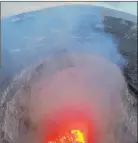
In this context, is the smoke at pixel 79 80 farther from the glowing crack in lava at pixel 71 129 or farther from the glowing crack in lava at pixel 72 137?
the glowing crack in lava at pixel 72 137

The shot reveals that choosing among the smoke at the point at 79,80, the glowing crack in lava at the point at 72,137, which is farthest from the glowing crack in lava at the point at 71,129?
the smoke at the point at 79,80

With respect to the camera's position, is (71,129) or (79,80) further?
(79,80)

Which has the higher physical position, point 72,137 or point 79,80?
point 79,80

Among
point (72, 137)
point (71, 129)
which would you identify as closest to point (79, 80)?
point (71, 129)

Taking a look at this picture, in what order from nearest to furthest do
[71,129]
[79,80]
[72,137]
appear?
[72,137] < [71,129] < [79,80]

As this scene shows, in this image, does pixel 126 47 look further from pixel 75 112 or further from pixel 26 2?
pixel 26 2

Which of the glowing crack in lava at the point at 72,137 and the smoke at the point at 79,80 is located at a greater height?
the smoke at the point at 79,80

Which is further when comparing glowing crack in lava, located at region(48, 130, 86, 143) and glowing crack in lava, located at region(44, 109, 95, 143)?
glowing crack in lava, located at region(44, 109, 95, 143)

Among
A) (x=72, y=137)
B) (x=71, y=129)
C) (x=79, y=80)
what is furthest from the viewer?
(x=79, y=80)

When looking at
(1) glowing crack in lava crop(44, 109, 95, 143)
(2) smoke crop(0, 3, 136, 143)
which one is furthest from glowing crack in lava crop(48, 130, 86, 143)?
(2) smoke crop(0, 3, 136, 143)

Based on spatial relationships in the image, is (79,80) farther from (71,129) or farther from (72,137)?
(72,137)

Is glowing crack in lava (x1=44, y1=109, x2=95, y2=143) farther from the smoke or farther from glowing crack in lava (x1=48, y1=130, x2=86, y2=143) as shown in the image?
the smoke
